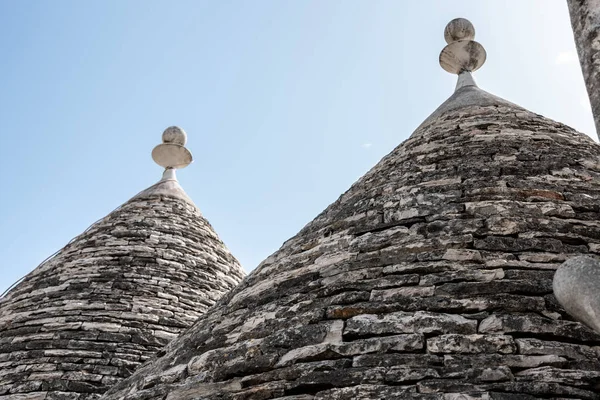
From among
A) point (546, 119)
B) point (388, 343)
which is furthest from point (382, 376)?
point (546, 119)

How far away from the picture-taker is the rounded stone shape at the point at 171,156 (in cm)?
830

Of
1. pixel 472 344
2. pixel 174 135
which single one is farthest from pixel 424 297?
pixel 174 135

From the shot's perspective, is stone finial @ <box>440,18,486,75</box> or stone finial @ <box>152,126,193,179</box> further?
stone finial @ <box>152,126,193,179</box>

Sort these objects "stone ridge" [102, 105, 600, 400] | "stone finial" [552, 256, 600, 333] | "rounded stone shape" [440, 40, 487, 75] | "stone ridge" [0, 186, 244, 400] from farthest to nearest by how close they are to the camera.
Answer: "rounded stone shape" [440, 40, 487, 75], "stone ridge" [0, 186, 244, 400], "stone ridge" [102, 105, 600, 400], "stone finial" [552, 256, 600, 333]

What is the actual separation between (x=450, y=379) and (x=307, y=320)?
0.78m

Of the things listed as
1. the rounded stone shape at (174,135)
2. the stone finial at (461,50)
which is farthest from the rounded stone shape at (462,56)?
the rounded stone shape at (174,135)

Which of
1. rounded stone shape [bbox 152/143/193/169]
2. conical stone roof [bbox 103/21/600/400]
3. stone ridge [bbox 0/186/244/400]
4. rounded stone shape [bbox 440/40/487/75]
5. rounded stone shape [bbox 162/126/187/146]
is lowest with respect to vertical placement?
conical stone roof [bbox 103/21/600/400]

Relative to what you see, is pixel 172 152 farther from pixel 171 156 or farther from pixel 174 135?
pixel 174 135

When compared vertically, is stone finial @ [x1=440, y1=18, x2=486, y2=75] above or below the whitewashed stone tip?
below

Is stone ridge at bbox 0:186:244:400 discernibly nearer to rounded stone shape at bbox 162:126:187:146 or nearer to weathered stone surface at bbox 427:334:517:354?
rounded stone shape at bbox 162:126:187:146

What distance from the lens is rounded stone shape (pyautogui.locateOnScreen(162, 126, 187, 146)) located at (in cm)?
861

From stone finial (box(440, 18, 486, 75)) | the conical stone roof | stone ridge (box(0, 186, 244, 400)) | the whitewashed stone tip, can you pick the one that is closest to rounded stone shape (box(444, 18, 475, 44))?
stone finial (box(440, 18, 486, 75))

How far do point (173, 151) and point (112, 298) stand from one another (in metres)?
2.96

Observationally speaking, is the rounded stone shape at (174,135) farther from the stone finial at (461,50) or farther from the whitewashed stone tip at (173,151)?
the stone finial at (461,50)
